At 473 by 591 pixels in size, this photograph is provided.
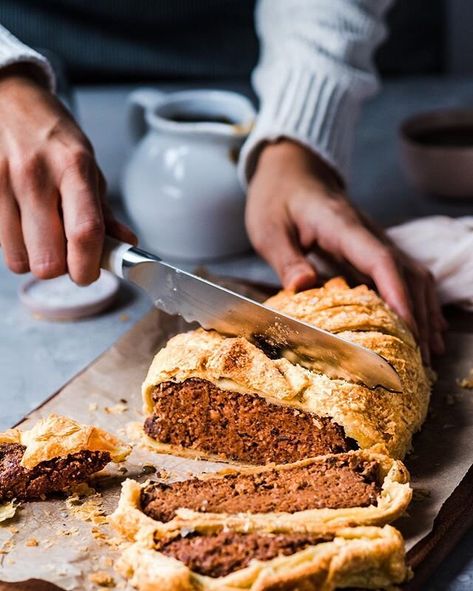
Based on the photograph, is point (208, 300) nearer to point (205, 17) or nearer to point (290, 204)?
point (290, 204)

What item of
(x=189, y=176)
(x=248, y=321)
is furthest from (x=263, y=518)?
(x=189, y=176)

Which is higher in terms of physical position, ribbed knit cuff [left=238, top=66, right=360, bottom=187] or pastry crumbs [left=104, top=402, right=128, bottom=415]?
ribbed knit cuff [left=238, top=66, right=360, bottom=187]

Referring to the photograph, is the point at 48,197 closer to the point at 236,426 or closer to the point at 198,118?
the point at 236,426

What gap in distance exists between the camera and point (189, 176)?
3.72 m

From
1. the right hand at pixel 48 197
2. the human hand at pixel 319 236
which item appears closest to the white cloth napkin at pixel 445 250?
the human hand at pixel 319 236

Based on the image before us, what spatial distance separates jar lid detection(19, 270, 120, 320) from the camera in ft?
11.5

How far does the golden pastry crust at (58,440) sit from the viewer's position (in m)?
2.48

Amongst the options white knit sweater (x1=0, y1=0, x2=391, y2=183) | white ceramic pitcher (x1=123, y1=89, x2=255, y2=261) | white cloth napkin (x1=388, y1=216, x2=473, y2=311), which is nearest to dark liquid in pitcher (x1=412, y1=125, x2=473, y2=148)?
white knit sweater (x1=0, y1=0, x2=391, y2=183)

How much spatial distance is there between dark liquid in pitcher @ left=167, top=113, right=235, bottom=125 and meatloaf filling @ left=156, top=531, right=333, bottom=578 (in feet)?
7.20

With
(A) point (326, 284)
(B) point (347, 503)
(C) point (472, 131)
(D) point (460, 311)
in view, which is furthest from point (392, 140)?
(B) point (347, 503)

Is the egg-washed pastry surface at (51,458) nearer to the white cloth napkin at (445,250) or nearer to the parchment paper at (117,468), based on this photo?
the parchment paper at (117,468)

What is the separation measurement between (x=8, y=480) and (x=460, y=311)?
5.76 feet

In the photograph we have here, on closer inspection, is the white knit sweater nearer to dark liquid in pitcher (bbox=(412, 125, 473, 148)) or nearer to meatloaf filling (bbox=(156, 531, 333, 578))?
dark liquid in pitcher (bbox=(412, 125, 473, 148))

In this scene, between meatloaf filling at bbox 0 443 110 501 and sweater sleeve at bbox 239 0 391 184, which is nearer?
meatloaf filling at bbox 0 443 110 501
